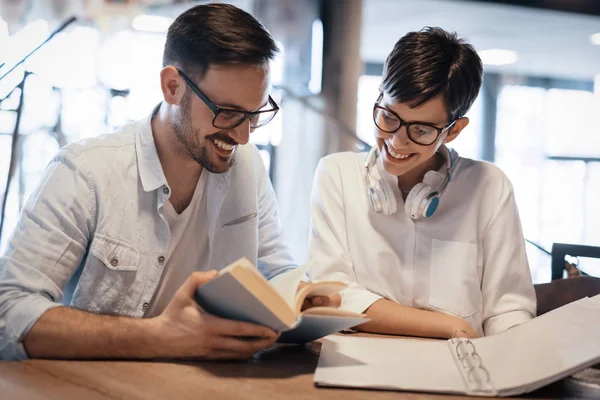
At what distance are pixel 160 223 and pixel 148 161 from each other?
15 centimetres

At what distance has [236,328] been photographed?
1.14 meters

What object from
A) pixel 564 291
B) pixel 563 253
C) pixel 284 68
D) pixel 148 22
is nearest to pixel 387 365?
pixel 564 291

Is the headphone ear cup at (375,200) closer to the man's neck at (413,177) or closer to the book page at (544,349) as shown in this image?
the man's neck at (413,177)

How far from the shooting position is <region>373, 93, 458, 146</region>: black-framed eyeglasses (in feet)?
5.58

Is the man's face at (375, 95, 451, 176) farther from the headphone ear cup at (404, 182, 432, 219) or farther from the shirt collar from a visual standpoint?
the shirt collar

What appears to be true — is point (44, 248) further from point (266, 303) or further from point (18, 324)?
point (266, 303)

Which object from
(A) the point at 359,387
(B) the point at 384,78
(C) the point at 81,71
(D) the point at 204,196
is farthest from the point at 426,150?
(C) the point at 81,71

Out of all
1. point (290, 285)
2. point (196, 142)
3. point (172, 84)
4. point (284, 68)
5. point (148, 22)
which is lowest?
point (290, 285)

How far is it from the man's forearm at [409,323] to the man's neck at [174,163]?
57 cm

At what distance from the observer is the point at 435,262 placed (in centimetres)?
183

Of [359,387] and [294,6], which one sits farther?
[294,6]

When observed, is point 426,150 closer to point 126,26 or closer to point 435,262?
point 435,262

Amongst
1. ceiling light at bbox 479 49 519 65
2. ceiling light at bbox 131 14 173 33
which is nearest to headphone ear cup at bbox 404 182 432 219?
ceiling light at bbox 131 14 173 33

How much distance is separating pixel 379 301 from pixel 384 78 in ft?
1.95
